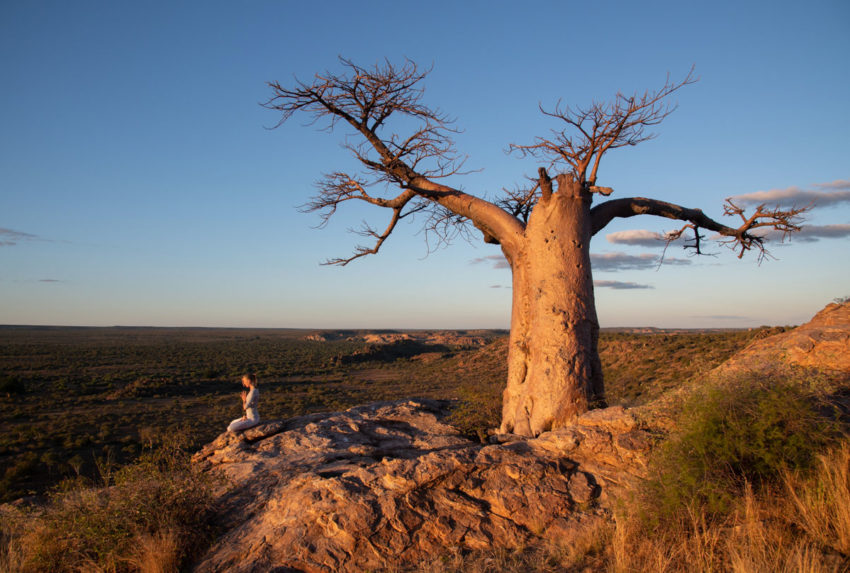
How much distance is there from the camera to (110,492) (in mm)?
5207

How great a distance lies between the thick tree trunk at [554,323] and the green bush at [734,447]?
225cm

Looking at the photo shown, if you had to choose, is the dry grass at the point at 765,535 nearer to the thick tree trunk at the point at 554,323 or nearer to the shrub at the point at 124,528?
the thick tree trunk at the point at 554,323

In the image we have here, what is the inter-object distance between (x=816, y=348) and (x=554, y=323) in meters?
3.56

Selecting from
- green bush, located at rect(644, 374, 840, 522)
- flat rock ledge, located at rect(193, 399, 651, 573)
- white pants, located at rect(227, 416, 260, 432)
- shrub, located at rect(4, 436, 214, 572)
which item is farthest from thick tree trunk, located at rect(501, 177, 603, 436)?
shrub, located at rect(4, 436, 214, 572)

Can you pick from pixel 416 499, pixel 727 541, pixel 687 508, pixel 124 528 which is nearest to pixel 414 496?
pixel 416 499

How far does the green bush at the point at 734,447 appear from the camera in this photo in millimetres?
4055

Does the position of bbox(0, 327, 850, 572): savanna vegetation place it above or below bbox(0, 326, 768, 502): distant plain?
above

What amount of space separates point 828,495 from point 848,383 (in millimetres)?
2912

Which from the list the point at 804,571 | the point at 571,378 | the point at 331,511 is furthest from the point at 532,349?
the point at 804,571

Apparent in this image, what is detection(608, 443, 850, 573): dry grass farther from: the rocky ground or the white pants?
the white pants

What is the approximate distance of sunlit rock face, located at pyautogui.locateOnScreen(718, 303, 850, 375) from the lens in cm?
634

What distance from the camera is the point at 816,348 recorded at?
6848 mm

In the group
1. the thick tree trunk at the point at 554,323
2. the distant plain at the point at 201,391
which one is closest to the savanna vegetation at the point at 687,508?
the thick tree trunk at the point at 554,323

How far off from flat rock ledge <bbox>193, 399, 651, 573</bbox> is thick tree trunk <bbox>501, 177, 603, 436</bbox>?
0.71 metres
